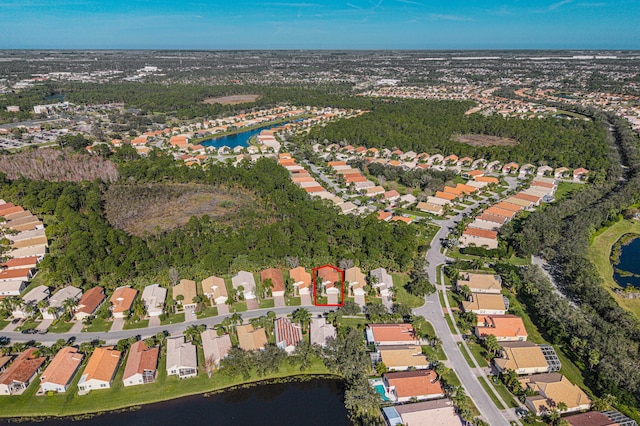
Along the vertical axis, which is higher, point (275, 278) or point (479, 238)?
point (479, 238)

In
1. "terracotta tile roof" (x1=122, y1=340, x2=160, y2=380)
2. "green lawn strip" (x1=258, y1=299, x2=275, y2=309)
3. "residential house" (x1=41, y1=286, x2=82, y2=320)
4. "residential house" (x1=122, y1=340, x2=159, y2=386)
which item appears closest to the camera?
"residential house" (x1=122, y1=340, x2=159, y2=386)

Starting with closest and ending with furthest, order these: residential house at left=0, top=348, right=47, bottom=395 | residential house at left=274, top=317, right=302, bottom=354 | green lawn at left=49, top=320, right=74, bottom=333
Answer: residential house at left=0, top=348, right=47, bottom=395
residential house at left=274, top=317, right=302, bottom=354
green lawn at left=49, top=320, right=74, bottom=333

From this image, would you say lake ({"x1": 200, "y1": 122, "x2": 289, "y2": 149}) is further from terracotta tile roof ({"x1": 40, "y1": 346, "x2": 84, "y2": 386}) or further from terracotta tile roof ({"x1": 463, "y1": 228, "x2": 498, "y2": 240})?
terracotta tile roof ({"x1": 40, "y1": 346, "x2": 84, "y2": 386})

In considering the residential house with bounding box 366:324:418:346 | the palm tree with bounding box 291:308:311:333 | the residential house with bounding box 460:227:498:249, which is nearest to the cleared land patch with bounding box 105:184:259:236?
the palm tree with bounding box 291:308:311:333

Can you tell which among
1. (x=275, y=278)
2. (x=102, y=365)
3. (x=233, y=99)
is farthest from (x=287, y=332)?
(x=233, y=99)

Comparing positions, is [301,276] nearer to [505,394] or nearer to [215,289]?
[215,289]
